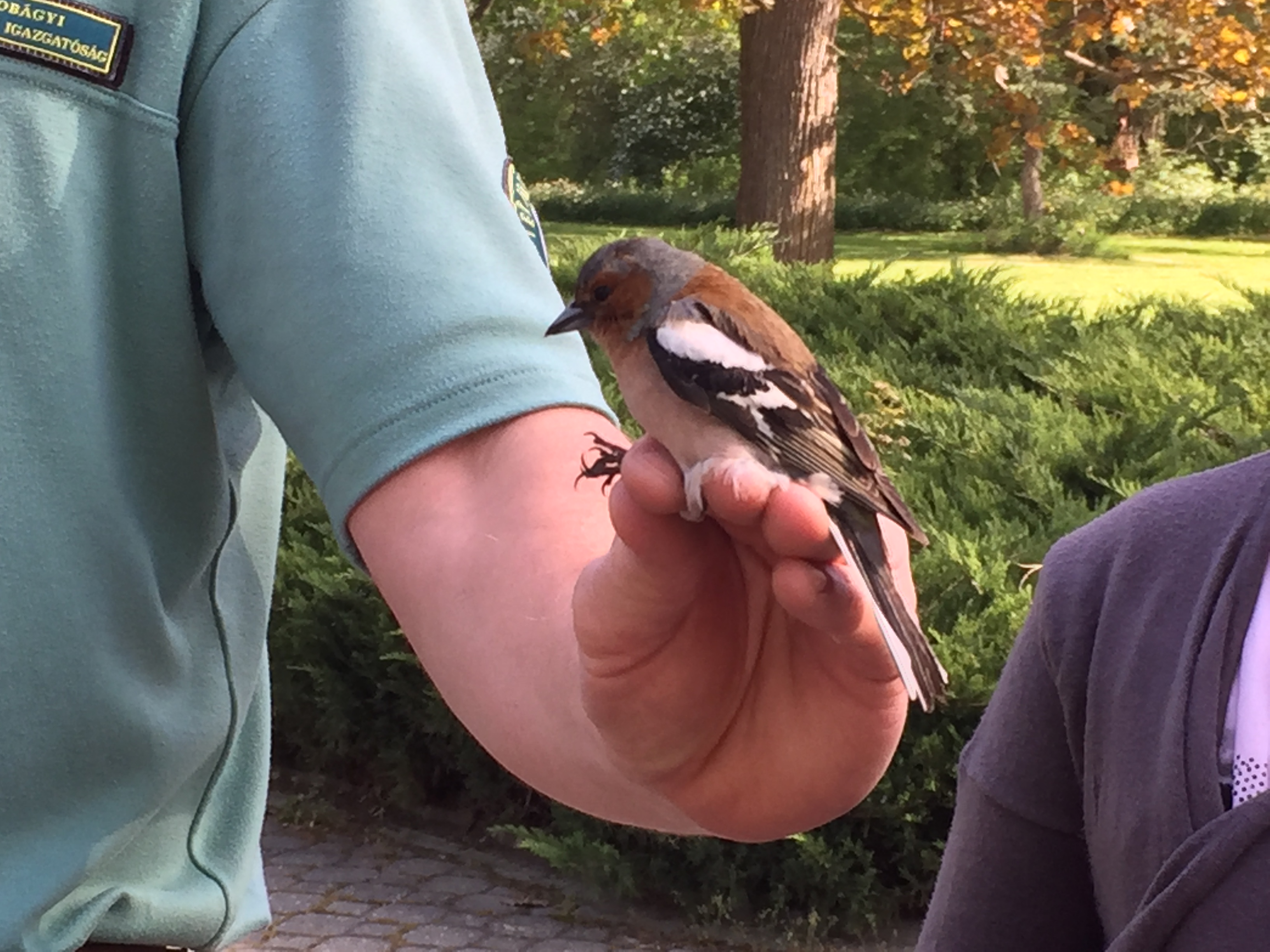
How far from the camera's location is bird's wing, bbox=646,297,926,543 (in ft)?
5.39

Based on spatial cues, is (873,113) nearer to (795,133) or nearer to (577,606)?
(795,133)

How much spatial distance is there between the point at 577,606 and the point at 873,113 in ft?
131

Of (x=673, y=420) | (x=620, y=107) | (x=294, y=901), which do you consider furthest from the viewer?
(x=620, y=107)

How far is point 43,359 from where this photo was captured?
1424 mm

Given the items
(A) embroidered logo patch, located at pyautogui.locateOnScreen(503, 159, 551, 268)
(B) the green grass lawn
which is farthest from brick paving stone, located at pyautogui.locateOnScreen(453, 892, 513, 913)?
(B) the green grass lawn

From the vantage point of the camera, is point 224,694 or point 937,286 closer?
point 224,694

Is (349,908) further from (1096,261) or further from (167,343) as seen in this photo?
(1096,261)

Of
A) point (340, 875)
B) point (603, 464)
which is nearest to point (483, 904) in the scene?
point (340, 875)

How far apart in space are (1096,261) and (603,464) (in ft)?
86.5

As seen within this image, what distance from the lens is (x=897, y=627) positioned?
122 centimetres

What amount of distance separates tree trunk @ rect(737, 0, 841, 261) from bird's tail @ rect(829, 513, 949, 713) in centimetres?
1178

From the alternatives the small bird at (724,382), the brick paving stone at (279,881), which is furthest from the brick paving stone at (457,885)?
the small bird at (724,382)

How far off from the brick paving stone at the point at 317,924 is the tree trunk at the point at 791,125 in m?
8.24

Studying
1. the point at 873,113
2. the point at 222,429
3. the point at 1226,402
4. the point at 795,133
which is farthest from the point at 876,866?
the point at 873,113
